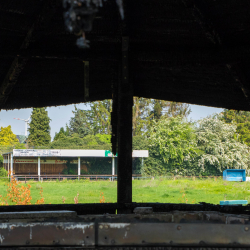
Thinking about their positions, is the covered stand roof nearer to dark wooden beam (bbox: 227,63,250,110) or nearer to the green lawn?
dark wooden beam (bbox: 227,63,250,110)

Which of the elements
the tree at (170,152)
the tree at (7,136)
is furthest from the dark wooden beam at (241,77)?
the tree at (7,136)

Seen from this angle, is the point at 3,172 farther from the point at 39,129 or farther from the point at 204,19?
the point at 204,19

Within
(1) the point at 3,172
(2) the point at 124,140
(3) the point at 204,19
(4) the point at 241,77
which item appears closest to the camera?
(3) the point at 204,19

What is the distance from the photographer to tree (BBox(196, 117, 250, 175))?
30938 mm

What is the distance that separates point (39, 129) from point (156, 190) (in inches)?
755

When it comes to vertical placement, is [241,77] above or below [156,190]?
above

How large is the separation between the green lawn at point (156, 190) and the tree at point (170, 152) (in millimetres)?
2207

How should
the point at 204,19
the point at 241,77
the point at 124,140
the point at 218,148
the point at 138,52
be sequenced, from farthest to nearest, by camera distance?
the point at 218,148
the point at 241,77
the point at 138,52
the point at 124,140
the point at 204,19

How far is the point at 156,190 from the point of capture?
26.7 m

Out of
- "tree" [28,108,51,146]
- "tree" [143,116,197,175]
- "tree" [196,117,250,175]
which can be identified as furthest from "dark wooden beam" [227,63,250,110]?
"tree" [28,108,51,146]

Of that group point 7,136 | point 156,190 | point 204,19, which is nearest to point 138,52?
point 204,19

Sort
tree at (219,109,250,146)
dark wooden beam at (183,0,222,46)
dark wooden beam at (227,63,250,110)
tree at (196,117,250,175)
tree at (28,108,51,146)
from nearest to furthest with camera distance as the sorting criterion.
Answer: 1. dark wooden beam at (183,0,222,46)
2. dark wooden beam at (227,63,250,110)
3. tree at (196,117,250,175)
4. tree at (219,109,250,146)
5. tree at (28,108,51,146)

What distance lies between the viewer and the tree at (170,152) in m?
31.2

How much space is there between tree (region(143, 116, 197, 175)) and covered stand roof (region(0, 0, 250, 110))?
26141mm
